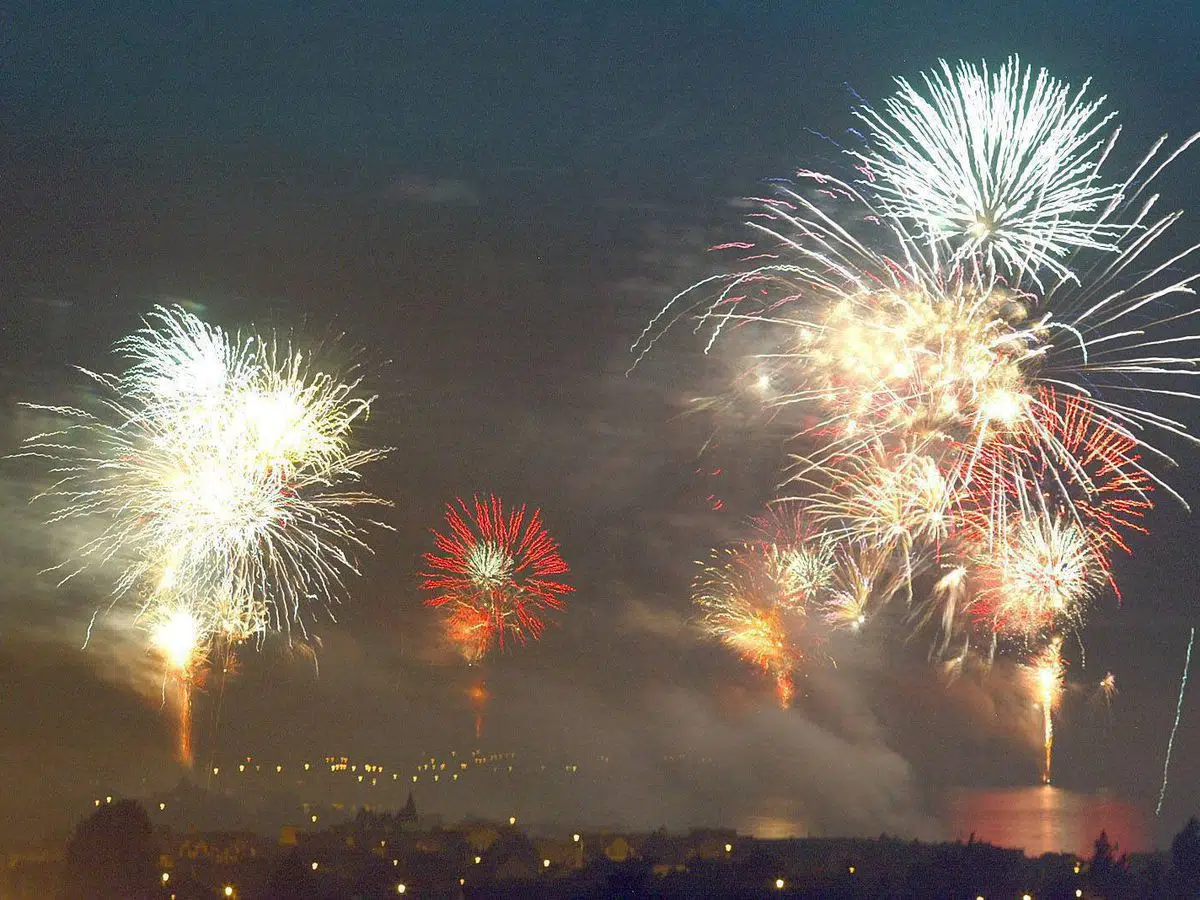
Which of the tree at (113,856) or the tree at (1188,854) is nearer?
the tree at (113,856)

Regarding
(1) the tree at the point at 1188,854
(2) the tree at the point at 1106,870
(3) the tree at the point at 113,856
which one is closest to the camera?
(3) the tree at the point at 113,856

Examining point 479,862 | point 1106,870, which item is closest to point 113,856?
point 479,862

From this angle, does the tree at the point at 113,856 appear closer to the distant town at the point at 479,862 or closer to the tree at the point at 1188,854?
the distant town at the point at 479,862

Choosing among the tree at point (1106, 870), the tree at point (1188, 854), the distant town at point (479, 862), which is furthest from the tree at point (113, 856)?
the tree at point (1188, 854)

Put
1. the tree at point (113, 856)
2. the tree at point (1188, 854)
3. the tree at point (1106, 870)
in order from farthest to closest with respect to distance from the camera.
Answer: the tree at point (1188, 854), the tree at point (1106, 870), the tree at point (113, 856)

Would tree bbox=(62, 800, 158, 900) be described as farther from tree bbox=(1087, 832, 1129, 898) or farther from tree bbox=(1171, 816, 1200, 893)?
tree bbox=(1171, 816, 1200, 893)

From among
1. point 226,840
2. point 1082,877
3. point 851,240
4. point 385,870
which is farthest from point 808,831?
point 851,240
